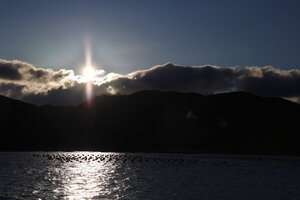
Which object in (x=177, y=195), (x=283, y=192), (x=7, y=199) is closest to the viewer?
(x=7, y=199)

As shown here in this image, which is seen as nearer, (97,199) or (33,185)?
(97,199)

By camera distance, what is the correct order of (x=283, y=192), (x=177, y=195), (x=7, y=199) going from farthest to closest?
(x=283, y=192) → (x=177, y=195) → (x=7, y=199)

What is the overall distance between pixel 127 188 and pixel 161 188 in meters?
4.45

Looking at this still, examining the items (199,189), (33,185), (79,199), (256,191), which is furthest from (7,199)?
(256,191)

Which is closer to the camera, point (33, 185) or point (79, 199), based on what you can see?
point (79, 199)

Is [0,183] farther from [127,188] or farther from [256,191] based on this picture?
[256,191]

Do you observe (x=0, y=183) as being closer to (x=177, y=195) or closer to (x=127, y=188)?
(x=127, y=188)

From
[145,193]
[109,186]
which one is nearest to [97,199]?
[145,193]

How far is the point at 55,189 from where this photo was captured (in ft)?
139

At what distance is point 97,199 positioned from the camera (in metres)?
35.2

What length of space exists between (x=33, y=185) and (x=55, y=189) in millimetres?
4960

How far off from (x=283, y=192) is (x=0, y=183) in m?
36.3

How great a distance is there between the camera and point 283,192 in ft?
147

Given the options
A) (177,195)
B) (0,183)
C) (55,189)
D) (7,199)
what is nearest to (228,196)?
(177,195)
